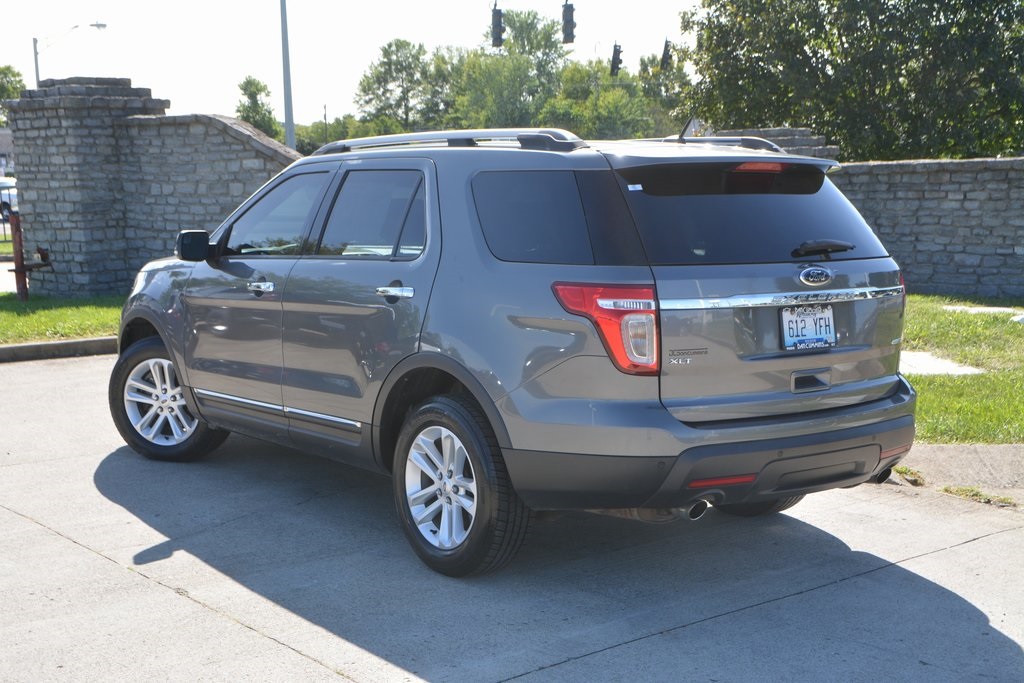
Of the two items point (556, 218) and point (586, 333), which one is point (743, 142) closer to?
point (556, 218)

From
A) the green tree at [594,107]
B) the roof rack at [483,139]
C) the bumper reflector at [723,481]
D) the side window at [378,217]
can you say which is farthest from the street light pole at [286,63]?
the green tree at [594,107]

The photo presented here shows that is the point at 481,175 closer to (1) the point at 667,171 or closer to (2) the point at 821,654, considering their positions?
(1) the point at 667,171

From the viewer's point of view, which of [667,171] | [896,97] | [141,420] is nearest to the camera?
[667,171]

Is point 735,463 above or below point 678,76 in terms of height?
below

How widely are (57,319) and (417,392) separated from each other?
9.41 m

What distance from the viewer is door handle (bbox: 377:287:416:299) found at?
5113 millimetres

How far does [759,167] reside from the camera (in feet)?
15.9

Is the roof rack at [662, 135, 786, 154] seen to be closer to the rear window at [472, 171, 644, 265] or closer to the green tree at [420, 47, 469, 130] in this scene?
the rear window at [472, 171, 644, 265]

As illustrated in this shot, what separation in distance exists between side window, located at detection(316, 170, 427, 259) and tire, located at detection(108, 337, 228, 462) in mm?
1797

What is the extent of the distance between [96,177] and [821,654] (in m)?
14.4

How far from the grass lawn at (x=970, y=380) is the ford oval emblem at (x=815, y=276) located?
9.69 feet

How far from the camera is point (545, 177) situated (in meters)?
4.77

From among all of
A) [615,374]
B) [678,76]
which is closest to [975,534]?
[615,374]

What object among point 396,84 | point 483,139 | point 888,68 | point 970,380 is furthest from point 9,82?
point 483,139
